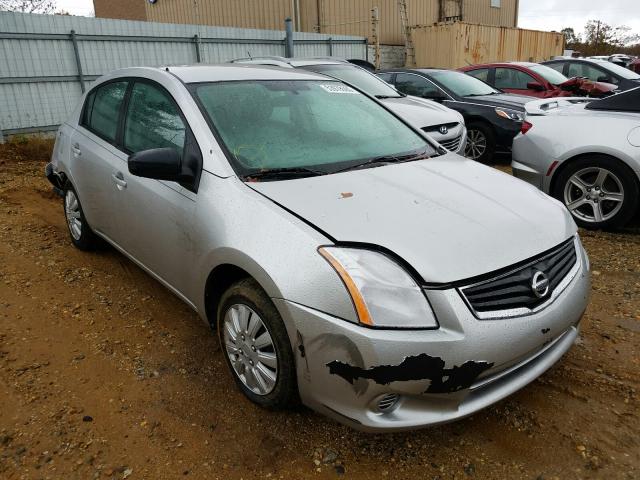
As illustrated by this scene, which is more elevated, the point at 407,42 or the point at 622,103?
the point at 407,42

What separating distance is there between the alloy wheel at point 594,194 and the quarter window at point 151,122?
12.1ft

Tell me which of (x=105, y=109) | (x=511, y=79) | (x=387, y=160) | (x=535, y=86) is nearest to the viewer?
(x=387, y=160)

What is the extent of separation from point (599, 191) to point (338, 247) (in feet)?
12.1

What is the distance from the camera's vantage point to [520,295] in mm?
2025

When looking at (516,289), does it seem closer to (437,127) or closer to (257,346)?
(257,346)

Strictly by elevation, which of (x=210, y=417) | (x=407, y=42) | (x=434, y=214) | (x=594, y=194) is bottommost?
(x=210, y=417)

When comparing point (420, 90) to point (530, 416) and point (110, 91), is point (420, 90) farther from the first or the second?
point (530, 416)

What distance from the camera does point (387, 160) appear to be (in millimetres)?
A: 2908

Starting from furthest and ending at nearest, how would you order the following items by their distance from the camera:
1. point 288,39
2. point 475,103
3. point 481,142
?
point 288,39, point 475,103, point 481,142

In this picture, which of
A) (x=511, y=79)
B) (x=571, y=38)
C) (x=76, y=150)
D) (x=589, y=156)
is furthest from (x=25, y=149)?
(x=571, y=38)

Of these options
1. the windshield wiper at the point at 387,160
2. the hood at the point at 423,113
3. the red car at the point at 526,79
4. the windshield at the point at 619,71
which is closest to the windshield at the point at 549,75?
the red car at the point at 526,79

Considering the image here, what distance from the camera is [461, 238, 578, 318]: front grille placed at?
1.94 metres

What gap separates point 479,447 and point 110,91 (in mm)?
3359

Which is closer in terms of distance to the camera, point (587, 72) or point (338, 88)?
point (338, 88)
